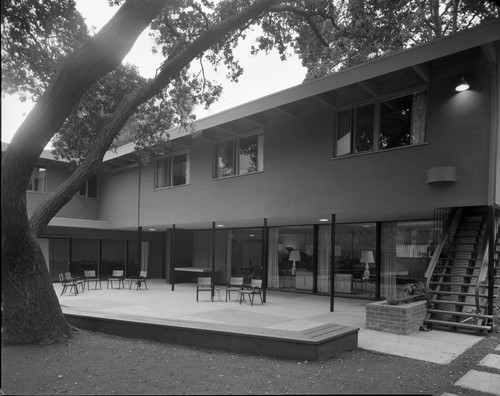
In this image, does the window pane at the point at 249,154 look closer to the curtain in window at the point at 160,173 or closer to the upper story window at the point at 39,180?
the curtain in window at the point at 160,173

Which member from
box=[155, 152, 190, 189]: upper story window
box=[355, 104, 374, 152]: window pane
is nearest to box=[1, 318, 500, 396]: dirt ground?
box=[355, 104, 374, 152]: window pane

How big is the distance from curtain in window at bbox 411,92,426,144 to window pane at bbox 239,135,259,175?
17.1 ft

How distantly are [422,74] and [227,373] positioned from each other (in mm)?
7655

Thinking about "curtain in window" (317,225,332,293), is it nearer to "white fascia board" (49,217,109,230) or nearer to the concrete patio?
the concrete patio

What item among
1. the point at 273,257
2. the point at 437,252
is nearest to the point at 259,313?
the point at 437,252

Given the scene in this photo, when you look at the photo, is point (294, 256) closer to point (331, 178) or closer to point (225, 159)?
point (225, 159)

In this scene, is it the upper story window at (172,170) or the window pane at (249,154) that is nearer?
the window pane at (249,154)

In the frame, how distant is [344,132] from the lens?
11414mm

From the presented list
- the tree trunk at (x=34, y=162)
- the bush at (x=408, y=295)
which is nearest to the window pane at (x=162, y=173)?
the bush at (x=408, y=295)

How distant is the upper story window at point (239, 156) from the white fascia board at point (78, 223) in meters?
7.95

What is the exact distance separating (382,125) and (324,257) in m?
5.65

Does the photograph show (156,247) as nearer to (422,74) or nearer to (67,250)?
(67,250)

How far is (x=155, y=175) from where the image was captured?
709 inches

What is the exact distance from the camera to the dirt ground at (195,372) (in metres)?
4.54
